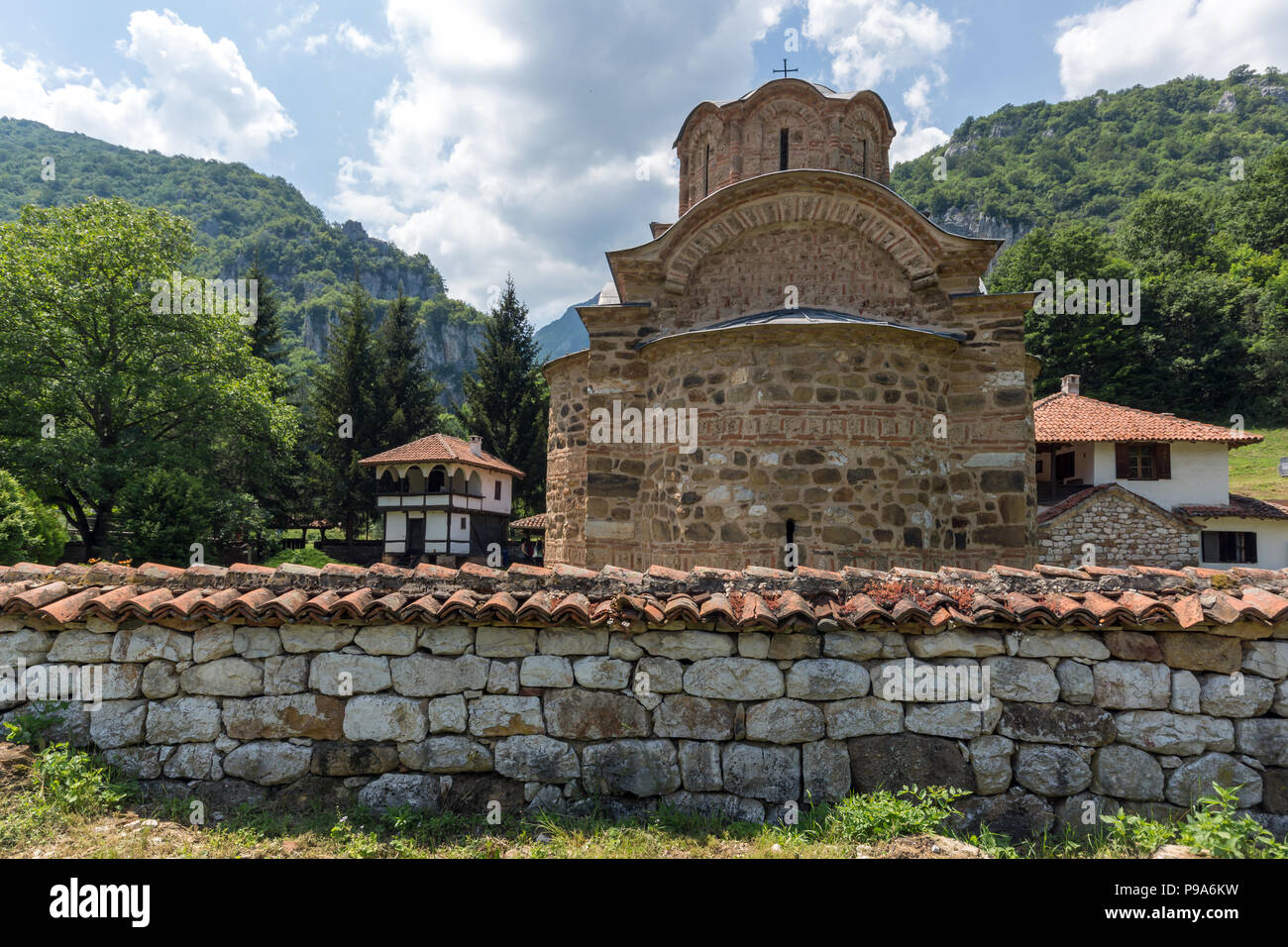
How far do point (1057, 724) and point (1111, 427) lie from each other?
67.5 ft

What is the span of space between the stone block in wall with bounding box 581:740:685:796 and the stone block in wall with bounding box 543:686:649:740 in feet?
0.23

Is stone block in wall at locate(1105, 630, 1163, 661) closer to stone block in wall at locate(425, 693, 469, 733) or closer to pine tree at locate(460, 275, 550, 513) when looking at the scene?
stone block in wall at locate(425, 693, 469, 733)

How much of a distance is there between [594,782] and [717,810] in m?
0.76

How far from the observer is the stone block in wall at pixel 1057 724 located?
3.77 m

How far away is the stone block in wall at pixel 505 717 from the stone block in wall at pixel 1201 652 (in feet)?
12.1

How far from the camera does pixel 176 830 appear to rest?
12.4ft

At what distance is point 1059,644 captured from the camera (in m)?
3.86

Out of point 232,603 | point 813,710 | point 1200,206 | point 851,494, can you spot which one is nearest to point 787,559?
point 851,494

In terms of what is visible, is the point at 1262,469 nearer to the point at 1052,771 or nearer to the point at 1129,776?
the point at 1129,776

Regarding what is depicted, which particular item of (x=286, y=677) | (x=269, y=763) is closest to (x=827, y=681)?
(x=286, y=677)

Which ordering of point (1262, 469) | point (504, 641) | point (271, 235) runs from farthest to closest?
point (271, 235) < point (1262, 469) < point (504, 641)

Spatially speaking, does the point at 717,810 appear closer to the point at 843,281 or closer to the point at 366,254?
the point at 843,281

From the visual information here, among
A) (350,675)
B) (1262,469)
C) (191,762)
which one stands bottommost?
(191,762)

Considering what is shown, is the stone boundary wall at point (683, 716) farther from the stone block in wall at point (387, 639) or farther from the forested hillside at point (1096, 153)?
the forested hillside at point (1096, 153)
